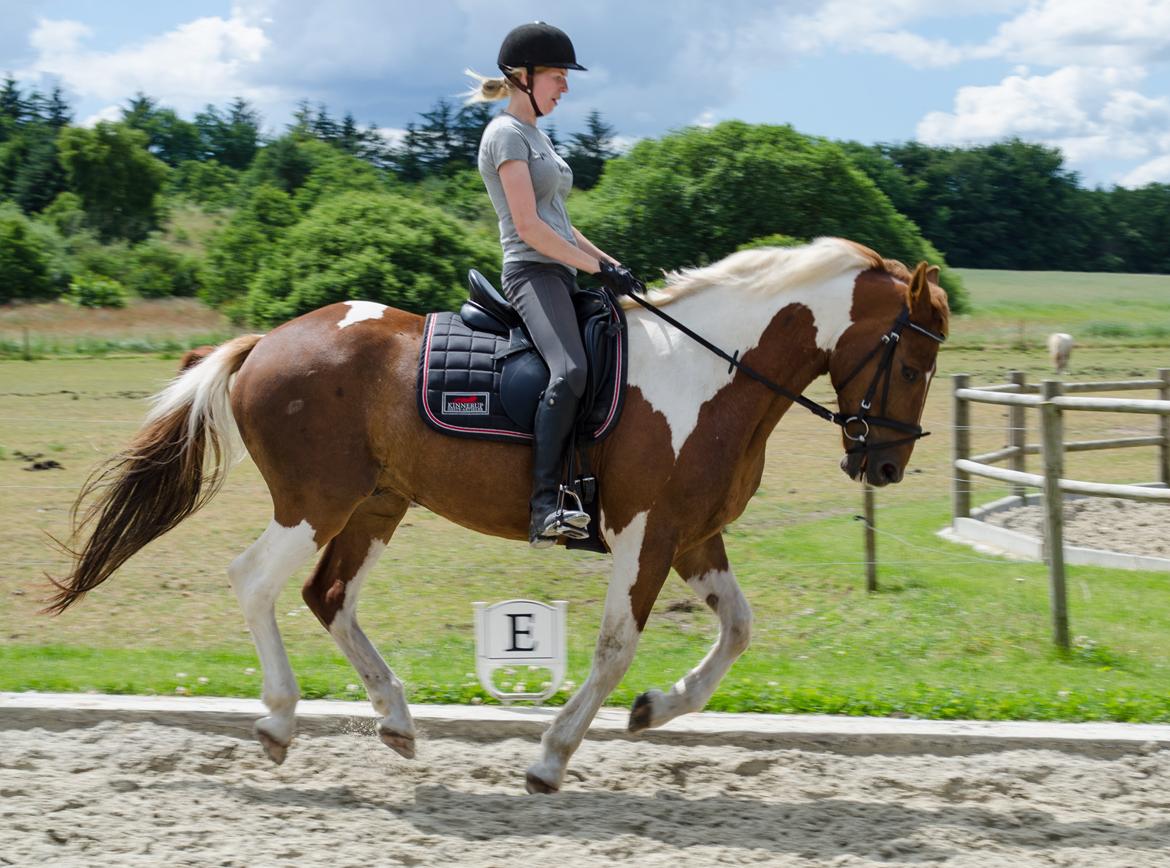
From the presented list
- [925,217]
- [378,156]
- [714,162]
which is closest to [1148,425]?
[714,162]

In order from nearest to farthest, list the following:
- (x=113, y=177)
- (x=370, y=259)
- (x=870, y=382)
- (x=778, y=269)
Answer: (x=870, y=382)
(x=778, y=269)
(x=370, y=259)
(x=113, y=177)

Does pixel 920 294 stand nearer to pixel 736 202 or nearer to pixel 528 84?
pixel 528 84

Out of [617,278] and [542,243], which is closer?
[542,243]

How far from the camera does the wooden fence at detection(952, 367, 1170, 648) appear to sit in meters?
6.80

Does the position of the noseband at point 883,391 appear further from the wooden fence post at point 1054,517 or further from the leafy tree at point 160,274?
the leafy tree at point 160,274

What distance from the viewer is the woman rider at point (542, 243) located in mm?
4438

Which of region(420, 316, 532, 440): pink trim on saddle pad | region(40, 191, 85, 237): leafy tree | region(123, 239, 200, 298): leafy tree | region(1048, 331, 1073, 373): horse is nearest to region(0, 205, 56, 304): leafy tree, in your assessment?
region(123, 239, 200, 298): leafy tree

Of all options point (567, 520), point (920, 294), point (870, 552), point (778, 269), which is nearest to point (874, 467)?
point (920, 294)

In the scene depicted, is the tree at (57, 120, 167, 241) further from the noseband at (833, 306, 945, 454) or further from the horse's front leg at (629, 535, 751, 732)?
the noseband at (833, 306, 945, 454)

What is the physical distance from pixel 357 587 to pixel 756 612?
3.61 m

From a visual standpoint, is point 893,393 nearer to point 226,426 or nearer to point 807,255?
point 807,255

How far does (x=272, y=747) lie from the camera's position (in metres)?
4.59

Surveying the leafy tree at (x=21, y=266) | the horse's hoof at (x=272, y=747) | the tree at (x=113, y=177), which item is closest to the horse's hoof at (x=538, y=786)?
the horse's hoof at (x=272, y=747)

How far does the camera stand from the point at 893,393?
4598mm
